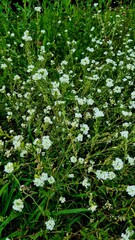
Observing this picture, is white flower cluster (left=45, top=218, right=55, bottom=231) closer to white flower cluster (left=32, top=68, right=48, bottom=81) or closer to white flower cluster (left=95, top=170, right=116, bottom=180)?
white flower cluster (left=95, top=170, right=116, bottom=180)

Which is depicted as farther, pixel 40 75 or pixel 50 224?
pixel 40 75

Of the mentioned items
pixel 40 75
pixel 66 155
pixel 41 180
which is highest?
pixel 40 75

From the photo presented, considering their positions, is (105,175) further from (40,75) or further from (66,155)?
(40,75)

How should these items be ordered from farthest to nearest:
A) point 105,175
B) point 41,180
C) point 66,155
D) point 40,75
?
point 40,75 → point 66,155 → point 105,175 → point 41,180

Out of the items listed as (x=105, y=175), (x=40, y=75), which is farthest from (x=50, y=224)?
(x=40, y=75)

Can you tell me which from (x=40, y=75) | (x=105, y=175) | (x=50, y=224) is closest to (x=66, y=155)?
(x=105, y=175)

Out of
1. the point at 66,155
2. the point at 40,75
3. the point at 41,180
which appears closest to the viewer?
the point at 41,180

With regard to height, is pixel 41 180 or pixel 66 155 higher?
pixel 66 155

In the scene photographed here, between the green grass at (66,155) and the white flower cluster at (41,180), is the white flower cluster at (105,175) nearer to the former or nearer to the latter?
the green grass at (66,155)

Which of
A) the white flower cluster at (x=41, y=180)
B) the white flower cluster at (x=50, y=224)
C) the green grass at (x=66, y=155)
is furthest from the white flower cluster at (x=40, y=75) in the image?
the white flower cluster at (x=50, y=224)

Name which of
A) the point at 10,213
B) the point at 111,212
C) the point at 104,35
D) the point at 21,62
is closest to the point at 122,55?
the point at 104,35

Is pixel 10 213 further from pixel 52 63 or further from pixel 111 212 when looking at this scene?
pixel 52 63
